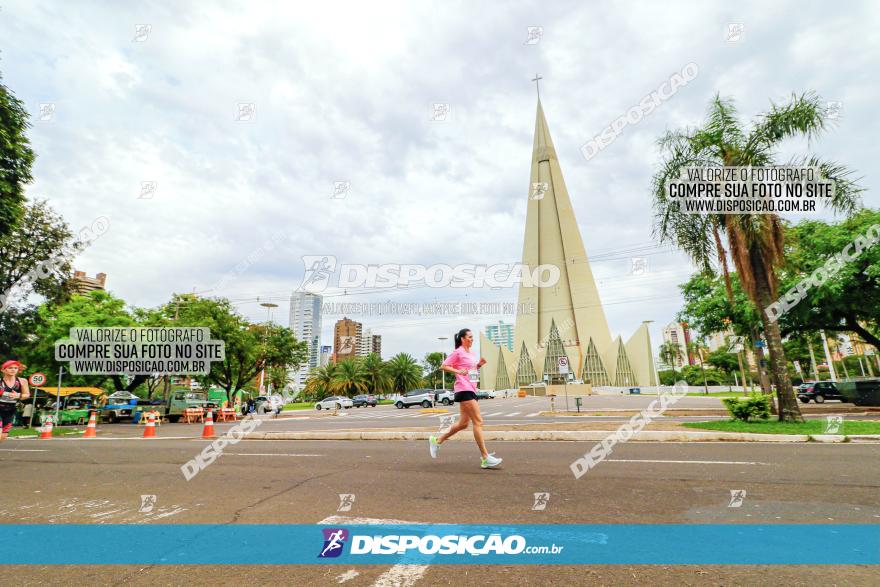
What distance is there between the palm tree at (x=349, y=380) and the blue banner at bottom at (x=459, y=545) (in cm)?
6411

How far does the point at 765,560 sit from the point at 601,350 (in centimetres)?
8538

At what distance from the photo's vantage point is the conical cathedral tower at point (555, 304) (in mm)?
82438

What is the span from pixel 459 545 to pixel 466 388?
301 centimetres

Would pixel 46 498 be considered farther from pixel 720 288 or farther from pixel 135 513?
pixel 720 288

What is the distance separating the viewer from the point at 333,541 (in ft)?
10.9

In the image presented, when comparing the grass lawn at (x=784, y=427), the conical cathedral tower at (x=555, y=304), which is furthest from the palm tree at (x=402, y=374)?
the grass lawn at (x=784, y=427)

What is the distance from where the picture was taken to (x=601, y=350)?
82562mm

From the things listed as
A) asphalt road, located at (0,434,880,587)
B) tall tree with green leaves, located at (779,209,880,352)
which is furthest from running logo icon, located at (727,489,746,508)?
tall tree with green leaves, located at (779,209,880,352)

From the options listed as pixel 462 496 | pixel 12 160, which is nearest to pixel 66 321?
pixel 12 160

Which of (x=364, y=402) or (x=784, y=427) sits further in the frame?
(x=364, y=402)

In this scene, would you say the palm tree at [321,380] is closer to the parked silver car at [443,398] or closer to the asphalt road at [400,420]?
the parked silver car at [443,398]

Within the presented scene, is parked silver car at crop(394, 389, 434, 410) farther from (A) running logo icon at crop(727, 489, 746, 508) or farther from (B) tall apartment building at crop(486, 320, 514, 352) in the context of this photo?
(B) tall apartment building at crop(486, 320, 514, 352)

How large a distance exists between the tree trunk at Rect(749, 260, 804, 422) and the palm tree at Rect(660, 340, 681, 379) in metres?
82.6

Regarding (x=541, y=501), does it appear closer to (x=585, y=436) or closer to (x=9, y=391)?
(x=585, y=436)
